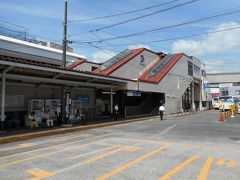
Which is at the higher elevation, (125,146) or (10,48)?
(10,48)

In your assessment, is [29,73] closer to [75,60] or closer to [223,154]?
[223,154]

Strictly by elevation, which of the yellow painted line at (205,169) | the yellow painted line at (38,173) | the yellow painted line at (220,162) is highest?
the yellow painted line at (38,173)

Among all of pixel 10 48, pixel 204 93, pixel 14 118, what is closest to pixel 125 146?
pixel 14 118

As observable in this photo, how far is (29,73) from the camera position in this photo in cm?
1686

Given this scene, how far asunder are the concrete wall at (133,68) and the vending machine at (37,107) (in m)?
12.4

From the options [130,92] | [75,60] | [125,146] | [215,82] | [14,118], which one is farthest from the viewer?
[215,82]

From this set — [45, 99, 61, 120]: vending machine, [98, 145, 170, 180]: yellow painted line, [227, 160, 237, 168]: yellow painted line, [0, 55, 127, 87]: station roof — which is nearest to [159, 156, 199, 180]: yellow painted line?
[227, 160, 237, 168]: yellow painted line

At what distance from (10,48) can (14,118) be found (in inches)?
323

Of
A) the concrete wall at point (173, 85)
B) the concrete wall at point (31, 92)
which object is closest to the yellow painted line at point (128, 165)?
the concrete wall at point (31, 92)

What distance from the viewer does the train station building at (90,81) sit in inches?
695

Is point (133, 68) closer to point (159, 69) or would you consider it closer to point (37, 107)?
point (159, 69)

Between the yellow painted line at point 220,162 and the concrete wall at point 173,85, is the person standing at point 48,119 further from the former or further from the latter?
the yellow painted line at point 220,162

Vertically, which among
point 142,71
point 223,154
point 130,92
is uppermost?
point 142,71

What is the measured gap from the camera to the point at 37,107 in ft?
63.9
